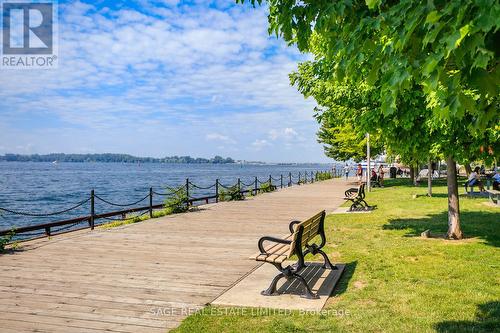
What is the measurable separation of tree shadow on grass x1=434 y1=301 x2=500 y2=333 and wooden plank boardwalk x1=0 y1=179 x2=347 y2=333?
3391 mm

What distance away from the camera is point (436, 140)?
420 inches

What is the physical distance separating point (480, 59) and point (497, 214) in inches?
619

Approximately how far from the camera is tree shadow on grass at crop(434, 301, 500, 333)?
5.38 m

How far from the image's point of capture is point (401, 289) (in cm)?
708

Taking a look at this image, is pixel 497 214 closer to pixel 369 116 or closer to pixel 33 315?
pixel 369 116

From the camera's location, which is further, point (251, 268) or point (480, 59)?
point (251, 268)

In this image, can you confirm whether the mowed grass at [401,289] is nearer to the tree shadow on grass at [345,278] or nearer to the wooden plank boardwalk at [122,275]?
the tree shadow on grass at [345,278]

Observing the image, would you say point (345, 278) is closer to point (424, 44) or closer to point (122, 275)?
point (122, 275)

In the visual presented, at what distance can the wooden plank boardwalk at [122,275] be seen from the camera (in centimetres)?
595

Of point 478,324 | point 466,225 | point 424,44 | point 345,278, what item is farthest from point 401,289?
point 466,225

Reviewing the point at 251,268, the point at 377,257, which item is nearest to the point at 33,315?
the point at 251,268

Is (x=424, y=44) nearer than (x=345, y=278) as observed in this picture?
Yes

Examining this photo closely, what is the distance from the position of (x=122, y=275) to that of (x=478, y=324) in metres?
6.05

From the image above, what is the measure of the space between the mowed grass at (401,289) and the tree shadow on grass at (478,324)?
0.01 m
